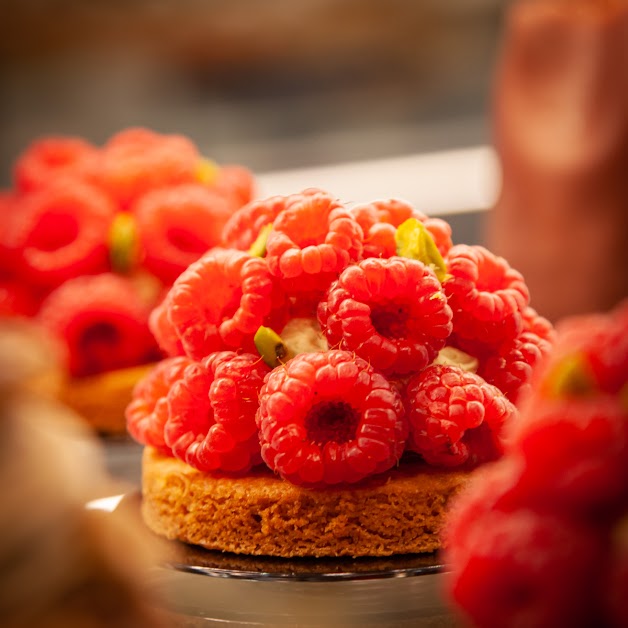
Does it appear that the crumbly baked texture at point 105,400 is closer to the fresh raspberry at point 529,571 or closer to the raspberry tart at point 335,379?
the raspberry tart at point 335,379

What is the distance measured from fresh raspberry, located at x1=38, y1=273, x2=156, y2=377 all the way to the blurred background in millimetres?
1726

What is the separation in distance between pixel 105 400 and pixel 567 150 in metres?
1.22

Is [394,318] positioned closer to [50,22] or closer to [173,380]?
[173,380]

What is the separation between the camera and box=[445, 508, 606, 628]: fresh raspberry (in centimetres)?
58

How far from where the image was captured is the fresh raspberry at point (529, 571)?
0.58m

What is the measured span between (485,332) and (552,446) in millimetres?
556

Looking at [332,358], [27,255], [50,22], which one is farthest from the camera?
[50,22]

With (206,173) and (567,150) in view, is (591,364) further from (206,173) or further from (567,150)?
(567,150)

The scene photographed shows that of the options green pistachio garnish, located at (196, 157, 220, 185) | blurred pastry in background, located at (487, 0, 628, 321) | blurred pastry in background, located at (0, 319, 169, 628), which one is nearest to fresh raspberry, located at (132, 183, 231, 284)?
green pistachio garnish, located at (196, 157, 220, 185)

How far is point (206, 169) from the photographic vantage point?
2.18 meters

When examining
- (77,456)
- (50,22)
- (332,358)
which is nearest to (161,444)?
(332,358)

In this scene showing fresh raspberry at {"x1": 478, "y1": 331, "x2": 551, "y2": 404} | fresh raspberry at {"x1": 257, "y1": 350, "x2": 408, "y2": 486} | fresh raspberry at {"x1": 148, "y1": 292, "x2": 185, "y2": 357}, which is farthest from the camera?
fresh raspberry at {"x1": 148, "y1": 292, "x2": 185, "y2": 357}

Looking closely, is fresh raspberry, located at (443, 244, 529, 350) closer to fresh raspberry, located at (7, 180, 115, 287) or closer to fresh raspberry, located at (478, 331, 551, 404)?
fresh raspberry, located at (478, 331, 551, 404)

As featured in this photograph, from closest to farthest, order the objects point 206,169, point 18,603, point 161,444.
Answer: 1. point 18,603
2. point 161,444
3. point 206,169
